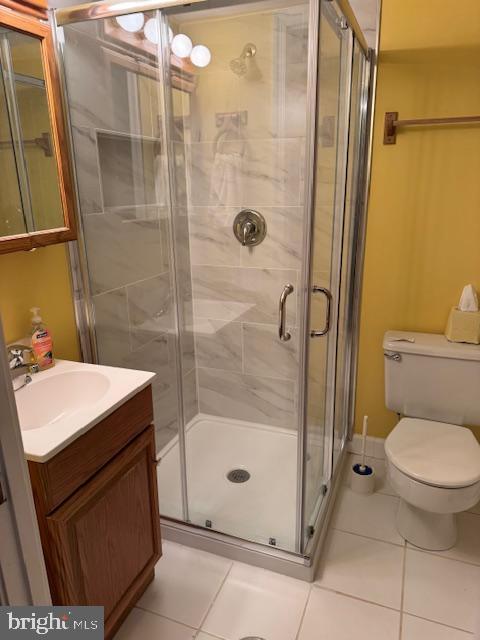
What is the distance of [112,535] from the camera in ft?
4.76

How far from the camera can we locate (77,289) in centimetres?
189

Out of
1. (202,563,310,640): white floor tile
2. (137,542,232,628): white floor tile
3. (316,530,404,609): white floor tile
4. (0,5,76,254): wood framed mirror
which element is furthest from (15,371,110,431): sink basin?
(316,530,404,609): white floor tile

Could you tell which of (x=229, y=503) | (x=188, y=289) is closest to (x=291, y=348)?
(x=188, y=289)

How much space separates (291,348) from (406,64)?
1444mm

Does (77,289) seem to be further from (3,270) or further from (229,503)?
(229,503)

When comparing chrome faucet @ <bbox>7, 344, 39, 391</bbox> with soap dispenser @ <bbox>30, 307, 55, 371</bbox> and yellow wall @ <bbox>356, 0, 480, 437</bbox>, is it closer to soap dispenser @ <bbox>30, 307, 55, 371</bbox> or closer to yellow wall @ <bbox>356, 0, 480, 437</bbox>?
soap dispenser @ <bbox>30, 307, 55, 371</bbox>

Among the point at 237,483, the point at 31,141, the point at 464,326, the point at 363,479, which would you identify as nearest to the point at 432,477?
the point at 363,479

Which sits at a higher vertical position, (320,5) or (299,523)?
(320,5)

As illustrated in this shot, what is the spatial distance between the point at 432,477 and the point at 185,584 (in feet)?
3.44

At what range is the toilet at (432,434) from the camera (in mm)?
1783

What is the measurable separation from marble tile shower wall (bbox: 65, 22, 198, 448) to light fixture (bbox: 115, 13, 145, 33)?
0.32ft

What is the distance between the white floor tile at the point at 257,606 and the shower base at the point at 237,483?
131mm

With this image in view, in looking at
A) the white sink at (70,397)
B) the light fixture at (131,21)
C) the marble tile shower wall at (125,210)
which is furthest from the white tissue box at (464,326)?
the light fixture at (131,21)

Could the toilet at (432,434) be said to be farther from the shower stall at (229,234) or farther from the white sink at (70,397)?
the white sink at (70,397)
